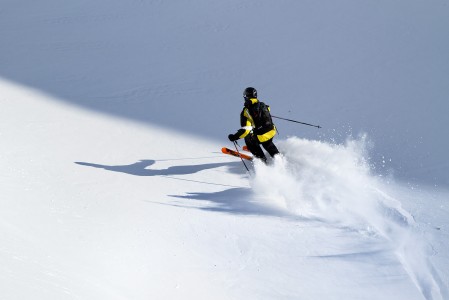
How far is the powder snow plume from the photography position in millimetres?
6859

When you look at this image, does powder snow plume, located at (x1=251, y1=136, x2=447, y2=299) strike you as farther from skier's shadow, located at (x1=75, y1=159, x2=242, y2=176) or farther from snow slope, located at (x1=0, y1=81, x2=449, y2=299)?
skier's shadow, located at (x1=75, y1=159, x2=242, y2=176)

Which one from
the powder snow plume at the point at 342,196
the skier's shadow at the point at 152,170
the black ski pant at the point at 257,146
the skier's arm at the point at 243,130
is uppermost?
the skier's arm at the point at 243,130

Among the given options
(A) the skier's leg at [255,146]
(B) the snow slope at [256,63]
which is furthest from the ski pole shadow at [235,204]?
(B) the snow slope at [256,63]

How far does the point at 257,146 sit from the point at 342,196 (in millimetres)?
1962

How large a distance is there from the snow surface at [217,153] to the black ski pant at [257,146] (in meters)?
0.34

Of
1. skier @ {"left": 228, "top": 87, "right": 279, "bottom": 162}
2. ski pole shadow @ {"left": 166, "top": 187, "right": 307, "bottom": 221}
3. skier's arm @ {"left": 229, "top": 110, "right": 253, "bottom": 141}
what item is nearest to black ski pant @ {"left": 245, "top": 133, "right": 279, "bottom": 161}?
skier @ {"left": 228, "top": 87, "right": 279, "bottom": 162}

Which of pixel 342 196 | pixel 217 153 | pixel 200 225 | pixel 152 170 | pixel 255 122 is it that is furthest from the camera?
pixel 217 153

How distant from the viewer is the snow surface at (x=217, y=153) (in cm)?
627

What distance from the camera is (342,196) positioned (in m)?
8.48

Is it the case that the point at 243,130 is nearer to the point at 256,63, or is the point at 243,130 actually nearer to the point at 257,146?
the point at 257,146

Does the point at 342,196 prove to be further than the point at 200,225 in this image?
Yes

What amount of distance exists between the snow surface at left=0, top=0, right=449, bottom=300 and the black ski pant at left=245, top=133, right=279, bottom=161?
0.34 meters

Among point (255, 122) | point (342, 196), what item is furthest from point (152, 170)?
point (342, 196)

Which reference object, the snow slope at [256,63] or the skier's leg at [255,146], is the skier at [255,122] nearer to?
the skier's leg at [255,146]
